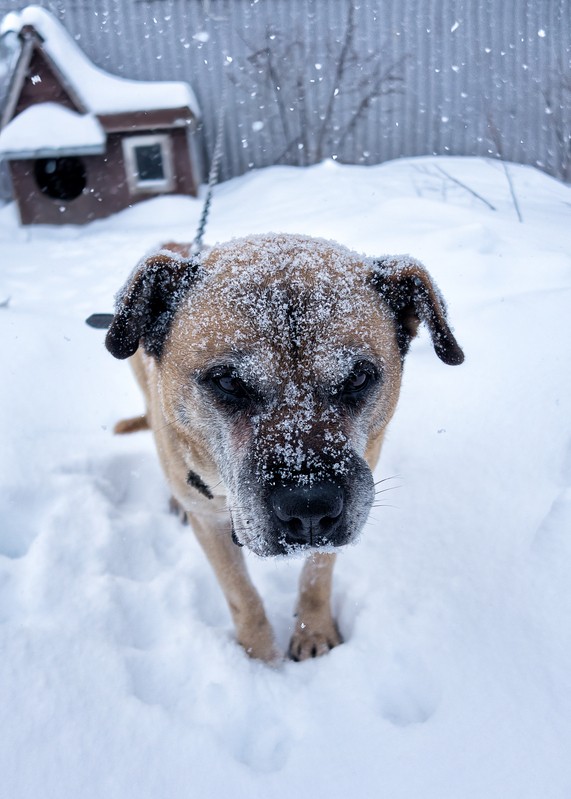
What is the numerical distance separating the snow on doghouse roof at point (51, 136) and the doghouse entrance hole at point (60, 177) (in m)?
0.69

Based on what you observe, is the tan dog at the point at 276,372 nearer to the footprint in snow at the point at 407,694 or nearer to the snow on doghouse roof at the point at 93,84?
the footprint in snow at the point at 407,694

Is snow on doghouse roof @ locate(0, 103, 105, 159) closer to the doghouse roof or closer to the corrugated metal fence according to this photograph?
the doghouse roof

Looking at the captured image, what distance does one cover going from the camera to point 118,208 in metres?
8.61

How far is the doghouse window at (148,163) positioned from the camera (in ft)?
27.1

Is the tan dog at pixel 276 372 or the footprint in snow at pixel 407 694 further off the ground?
the tan dog at pixel 276 372

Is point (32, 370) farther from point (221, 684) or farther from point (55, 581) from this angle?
point (221, 684)

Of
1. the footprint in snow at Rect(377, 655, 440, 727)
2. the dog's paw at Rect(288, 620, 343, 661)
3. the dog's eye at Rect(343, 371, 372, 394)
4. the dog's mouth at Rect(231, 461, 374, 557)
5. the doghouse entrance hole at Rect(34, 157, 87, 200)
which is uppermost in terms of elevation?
the dog's eye at Rect(343, 371, 372, 394)

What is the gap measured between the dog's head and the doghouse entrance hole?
26.5 feet

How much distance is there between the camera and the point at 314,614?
2139 mm

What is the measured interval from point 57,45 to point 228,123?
2878mm

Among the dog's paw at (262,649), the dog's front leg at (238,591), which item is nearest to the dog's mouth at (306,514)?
the dog's front leg at (238,591)

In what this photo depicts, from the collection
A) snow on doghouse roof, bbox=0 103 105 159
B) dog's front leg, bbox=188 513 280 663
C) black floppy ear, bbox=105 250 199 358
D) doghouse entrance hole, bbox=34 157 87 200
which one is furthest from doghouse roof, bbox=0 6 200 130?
dog's front leg, bbox=188 513 280 663

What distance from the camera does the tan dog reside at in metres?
1.49

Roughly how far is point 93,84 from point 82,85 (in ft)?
0.66
